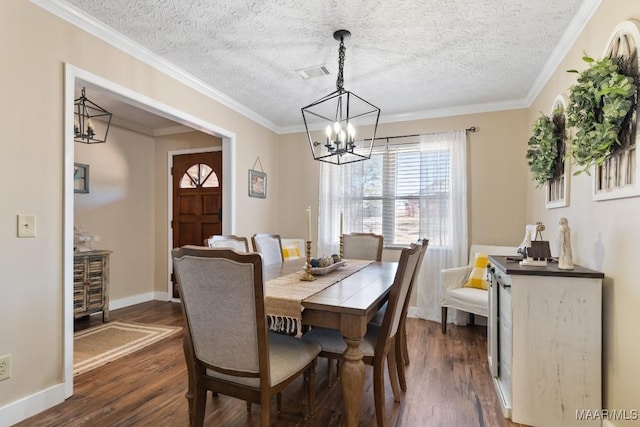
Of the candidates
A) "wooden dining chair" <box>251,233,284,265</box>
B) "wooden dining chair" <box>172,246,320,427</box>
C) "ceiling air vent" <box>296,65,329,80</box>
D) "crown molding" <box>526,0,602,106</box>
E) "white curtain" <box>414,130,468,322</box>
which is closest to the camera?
"wooden dining chair" <box>172,246,320,427</box>

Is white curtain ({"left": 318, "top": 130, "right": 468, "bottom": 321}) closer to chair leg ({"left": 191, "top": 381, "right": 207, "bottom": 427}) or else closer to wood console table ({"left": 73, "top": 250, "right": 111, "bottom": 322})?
chair leg ({"left": 191, "top": 381, "right": 207, "bottom": 427})

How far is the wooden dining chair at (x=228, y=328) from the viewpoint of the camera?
51.8 inches

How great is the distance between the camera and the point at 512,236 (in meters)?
3.62

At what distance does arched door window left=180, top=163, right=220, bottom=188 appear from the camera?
445 centimetres

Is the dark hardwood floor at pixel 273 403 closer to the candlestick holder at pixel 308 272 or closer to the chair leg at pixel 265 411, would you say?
the chair leg at pixel 265 411

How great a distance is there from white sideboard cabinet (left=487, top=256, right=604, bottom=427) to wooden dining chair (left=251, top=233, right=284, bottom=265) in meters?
1.93

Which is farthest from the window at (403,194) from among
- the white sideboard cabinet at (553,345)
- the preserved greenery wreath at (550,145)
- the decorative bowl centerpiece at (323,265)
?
the white sideboard cabinet at (553,345)

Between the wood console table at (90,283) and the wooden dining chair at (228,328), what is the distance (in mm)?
2545

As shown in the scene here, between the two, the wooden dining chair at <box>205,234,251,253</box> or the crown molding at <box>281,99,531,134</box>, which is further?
the crown molding at <box>281,99,531,134</box>

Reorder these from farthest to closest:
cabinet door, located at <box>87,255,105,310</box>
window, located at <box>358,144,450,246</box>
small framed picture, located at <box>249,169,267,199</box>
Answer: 1. small framed picture, located at <box>249,169,267,199</box>
2. window, located at <box>358,144,450,246</box>
3. cabinet door, located at <box>87,255,105,310</box>

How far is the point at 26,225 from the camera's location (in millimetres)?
1896

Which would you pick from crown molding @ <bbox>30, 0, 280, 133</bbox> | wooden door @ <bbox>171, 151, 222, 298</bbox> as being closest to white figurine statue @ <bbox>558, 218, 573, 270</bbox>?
crown molding @ <bbox>30, 0, 280, 133</bbox>

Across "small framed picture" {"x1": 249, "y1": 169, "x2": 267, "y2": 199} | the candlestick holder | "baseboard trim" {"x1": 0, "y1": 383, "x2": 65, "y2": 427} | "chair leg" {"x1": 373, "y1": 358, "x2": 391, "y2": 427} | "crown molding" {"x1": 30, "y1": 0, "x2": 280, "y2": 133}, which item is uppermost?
"crown molding" {"x1": 30, "y1": 0, "x2": 280, "y2": 133}

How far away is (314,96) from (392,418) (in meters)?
2.99
